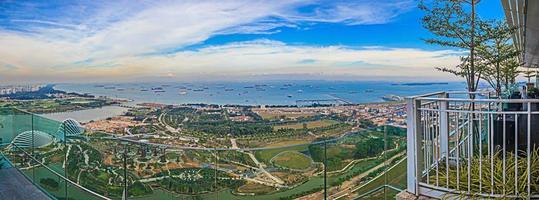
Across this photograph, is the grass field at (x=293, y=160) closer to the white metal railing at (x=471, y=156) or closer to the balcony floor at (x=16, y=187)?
the white metal railing at (x=471, y=156)

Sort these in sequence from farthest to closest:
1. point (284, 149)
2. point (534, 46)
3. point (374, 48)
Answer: point (374, 48)
point (534, 46)
point (284, 149)

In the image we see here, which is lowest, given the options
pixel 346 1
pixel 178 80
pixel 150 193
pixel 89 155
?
pixel 150 193

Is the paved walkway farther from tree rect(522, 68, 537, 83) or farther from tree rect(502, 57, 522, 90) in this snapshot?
tree rect(522, 68, 537, 83)

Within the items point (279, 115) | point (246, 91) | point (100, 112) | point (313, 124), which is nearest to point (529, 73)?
point (313, 124)

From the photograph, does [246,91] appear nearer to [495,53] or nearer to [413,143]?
[495,53]

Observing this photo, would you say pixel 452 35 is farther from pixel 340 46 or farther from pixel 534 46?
pixel 340 46

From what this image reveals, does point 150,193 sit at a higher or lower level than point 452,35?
lower

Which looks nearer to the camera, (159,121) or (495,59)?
(495,59)

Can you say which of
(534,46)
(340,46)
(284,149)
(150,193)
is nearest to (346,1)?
(340,46)
